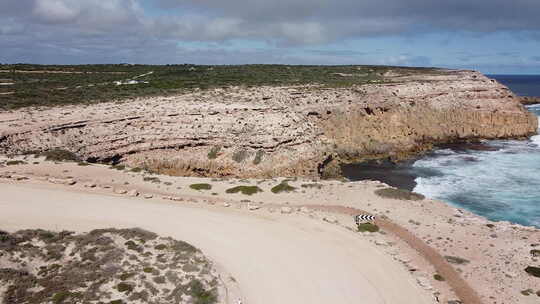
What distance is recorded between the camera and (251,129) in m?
51.2

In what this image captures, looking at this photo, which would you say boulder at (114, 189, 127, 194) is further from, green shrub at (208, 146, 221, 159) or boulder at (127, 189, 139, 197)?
green shrub at (208, 146, 221, 159)

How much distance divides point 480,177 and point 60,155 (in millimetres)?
48866

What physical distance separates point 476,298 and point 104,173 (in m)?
30.8

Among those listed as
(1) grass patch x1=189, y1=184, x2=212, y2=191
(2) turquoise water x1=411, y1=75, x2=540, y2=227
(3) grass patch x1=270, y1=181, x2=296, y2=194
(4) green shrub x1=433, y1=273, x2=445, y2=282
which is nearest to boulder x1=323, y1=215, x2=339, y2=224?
(3) grass patch x1=270, y1=181, x2=296, y2=194

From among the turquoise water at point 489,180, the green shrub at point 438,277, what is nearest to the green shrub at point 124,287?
the green shrub at point 438,277

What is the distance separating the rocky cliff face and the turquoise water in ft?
23.3

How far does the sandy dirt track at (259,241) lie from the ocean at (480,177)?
20.6 meters

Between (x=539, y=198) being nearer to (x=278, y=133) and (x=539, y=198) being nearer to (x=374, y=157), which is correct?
(x=374, y=157)

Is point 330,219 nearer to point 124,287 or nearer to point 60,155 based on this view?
point 124,287

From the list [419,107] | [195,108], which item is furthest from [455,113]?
[195,108]

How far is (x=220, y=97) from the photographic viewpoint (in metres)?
61.2

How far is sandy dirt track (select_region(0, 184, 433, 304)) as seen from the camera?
20719mm

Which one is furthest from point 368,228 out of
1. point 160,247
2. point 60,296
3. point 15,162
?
point 15,162

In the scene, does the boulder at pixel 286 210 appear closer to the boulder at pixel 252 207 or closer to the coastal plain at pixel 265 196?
the coastal plain at pixel 265 196
